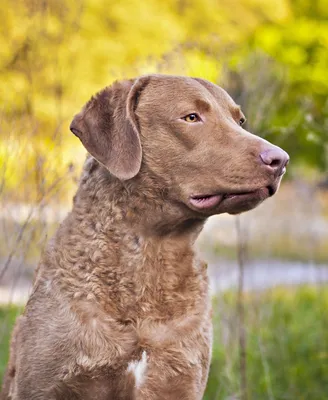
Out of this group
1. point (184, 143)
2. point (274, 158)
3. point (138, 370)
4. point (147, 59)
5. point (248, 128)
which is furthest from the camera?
point (147, 59)

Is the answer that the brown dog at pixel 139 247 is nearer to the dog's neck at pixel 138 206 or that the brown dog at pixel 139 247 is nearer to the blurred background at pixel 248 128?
the dog's neck at pixel 138 206

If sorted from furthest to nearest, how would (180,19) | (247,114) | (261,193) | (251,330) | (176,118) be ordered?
(180,19)
(251,330)
(247,114)
(176,118)
(261,193)

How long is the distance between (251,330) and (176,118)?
4026 millimetres

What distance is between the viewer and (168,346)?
3.15 meters

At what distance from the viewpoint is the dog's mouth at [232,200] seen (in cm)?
305

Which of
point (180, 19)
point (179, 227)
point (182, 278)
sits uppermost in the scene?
point (180, 19)

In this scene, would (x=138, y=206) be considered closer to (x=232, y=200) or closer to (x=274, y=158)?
(x=232, y=200)

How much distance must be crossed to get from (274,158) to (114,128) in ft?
2.35

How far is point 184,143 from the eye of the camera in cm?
322

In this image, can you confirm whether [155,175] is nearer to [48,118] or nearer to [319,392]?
[319,392]

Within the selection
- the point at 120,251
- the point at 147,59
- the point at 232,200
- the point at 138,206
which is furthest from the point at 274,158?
the point at 147,59

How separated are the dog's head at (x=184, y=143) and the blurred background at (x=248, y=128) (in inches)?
31.8

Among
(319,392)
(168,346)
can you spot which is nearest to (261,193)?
(168,346)

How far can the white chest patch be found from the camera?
3084 millimetres
